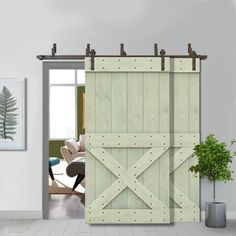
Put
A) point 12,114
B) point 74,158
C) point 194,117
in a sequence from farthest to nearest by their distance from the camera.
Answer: point 74,158, point 12,114, point 194,117

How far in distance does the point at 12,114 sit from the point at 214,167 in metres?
2.42

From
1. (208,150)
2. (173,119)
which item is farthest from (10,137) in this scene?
(208,150)

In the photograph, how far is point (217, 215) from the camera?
5918 mm

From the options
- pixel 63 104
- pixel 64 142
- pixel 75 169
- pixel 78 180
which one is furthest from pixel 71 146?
pixel 63 104

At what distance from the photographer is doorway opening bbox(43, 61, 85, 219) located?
641 cm

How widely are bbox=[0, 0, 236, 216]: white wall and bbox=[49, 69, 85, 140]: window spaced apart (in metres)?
7.86

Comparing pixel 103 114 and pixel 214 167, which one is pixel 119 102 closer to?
pixel 103 114

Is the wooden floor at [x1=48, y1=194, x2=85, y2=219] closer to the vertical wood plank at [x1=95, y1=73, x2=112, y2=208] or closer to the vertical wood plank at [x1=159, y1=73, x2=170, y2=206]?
the vertical wood plank at [x1=95, y1=73, x2=112, y2=208]

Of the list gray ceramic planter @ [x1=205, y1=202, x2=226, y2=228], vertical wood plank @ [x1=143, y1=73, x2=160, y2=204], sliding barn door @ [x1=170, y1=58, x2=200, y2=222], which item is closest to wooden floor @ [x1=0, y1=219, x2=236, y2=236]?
gray ceramic planter @ [x1=205, y1=202, x2=226, y2=228]

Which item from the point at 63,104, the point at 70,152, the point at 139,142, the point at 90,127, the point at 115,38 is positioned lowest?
the point at 70,152

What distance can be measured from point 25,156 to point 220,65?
8.37 feet

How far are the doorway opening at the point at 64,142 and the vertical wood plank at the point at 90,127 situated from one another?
13.0 inches

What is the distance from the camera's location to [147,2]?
650 cm

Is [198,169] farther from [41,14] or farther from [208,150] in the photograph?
[41,14]
